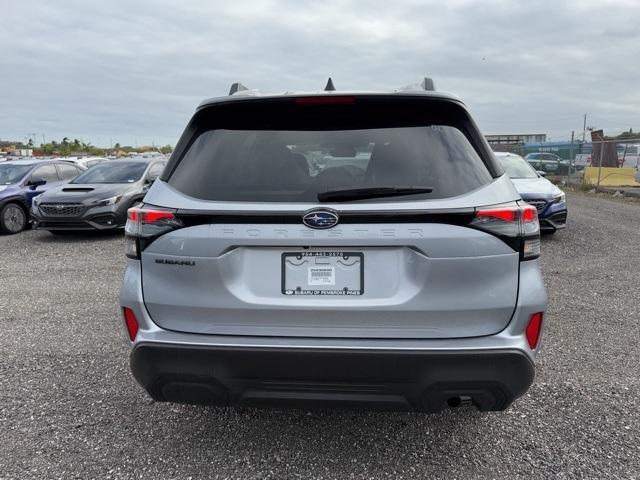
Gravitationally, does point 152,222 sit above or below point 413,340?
above

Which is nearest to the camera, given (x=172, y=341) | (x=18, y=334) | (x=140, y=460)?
(x=172, y=341)

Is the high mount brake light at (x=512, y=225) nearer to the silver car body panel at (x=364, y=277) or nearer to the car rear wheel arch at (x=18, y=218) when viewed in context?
the silver car body panel at (x=364, y=277)

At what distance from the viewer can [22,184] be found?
1141 centimetres

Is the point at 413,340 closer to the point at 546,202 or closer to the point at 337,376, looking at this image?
the point at 337,376

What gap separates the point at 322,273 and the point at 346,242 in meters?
0.18

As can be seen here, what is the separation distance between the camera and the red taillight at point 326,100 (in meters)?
2.44

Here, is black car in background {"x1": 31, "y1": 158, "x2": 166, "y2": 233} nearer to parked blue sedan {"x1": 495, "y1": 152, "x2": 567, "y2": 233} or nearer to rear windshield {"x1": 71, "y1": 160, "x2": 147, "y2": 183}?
rear windshield {"x1": 71, "y1": 160, "x2": 147, "y2": 183}

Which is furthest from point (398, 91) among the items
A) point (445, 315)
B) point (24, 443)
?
point (24, 443)

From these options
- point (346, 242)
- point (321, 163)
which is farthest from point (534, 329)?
point (321, 163)

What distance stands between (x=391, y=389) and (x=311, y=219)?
83 centimetres

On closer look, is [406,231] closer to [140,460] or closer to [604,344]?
[140,460]

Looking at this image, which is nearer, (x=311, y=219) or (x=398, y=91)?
(x=311, y=219)

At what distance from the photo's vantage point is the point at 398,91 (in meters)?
2.45

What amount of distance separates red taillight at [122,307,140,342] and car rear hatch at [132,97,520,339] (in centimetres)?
11
